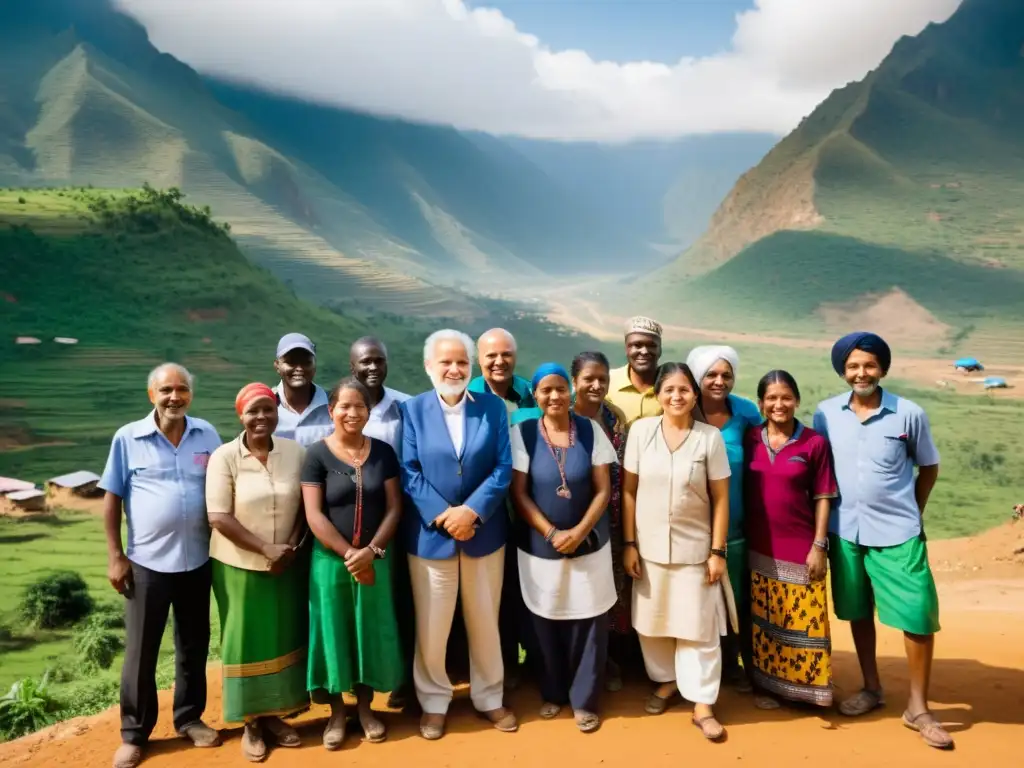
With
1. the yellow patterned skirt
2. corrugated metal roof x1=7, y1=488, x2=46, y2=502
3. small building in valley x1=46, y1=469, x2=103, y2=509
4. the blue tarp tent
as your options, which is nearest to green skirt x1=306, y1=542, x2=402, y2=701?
the yellow patterned skirt

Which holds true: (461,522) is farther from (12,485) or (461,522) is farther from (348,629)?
(12,485)

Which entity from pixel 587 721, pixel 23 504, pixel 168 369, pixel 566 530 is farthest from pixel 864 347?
pixel 23 504

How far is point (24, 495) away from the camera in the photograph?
14.6 meters

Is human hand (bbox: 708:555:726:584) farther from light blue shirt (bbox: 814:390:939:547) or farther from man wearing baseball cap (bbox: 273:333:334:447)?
man wearing baseball cap (bbox: 273:333:334:447)

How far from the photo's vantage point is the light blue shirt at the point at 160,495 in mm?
3316

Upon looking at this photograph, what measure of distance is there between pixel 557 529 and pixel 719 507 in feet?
2.35

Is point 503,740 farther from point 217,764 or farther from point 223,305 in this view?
point 223,305

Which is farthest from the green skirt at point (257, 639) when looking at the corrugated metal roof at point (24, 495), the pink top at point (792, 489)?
the corrugated metal roof at point (24, 495)

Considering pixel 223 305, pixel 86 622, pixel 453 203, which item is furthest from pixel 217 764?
pixel 453 203

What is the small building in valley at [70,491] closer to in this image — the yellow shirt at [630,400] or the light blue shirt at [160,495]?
the light blue shirt at [160,495]

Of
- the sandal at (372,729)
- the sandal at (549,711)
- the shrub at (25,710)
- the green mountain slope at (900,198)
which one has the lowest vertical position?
the shrub at (25,710)

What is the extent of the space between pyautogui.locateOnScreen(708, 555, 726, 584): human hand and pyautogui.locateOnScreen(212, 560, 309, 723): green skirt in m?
1.81

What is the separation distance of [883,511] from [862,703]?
1.00 m

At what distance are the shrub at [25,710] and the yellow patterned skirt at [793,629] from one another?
188 inches
